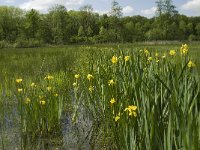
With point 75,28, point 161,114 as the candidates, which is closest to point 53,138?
point 161,114

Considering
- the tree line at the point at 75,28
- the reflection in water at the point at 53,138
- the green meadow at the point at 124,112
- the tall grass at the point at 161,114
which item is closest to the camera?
the tall grass at the point at 161,114

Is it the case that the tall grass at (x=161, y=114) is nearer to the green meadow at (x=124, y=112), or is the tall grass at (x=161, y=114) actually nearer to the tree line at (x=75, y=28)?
the green meadow at (x=124, y=112)

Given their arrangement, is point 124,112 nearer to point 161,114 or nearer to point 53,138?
point 161,114

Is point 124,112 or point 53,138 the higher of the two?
point 124,112

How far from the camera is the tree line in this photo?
7556cm

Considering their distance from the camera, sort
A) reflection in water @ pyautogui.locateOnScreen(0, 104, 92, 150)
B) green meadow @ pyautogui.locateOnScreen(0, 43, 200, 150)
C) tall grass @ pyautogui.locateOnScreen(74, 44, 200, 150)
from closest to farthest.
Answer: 1. tall grass @ pyautogui.locateOnScreen(74, 44, 200, 150)
2. green meadow @ pyautogui.locateOnScreen(0, 43, 200, 150)
3. reflection in water @ pyautogui.locateOnScreen(0, 104, 92, 150)

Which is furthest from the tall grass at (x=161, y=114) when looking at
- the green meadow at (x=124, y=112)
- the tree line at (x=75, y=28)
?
the tree line at (x=75, y=28)

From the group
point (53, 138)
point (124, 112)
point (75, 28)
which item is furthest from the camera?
point (75, 28)

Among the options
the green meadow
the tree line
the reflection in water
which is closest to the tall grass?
the green meadow

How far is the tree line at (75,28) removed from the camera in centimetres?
7556

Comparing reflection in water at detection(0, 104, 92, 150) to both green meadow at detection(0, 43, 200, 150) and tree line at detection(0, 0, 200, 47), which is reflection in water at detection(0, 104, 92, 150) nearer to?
green meadow at detection(0, 43, 200, 150)

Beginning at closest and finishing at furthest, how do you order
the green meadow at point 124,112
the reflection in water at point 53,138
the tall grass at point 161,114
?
the tall grass at point 161,114 < the green meadow at point 124,112 < the reflection in water at point 53,138

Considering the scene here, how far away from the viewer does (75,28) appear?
299 ft

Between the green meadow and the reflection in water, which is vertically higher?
the green meadow
